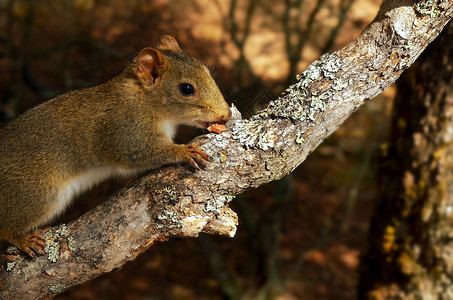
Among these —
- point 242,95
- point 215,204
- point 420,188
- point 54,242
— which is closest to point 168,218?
point 215,204

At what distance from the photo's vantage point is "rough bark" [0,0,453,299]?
2.08m

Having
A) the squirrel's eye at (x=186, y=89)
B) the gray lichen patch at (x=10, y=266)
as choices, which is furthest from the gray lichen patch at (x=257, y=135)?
the gray lichen patch at (x=10, y=266)

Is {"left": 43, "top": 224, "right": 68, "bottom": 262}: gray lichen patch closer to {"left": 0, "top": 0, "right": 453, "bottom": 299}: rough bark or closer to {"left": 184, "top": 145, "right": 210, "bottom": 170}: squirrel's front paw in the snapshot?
{"left": 0, "top": 0, "right": 453, "bottom": 299}: rough bark

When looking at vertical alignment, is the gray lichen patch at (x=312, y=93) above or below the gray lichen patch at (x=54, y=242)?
above

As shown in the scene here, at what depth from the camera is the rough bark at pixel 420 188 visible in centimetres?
339

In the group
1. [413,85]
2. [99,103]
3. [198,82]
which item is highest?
[413,85]

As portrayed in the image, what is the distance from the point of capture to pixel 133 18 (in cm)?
779

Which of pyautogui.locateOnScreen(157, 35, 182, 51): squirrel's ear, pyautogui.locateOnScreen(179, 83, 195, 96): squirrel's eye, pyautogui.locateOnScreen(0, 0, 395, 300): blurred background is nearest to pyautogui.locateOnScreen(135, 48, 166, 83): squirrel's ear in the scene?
pyautogui.locateOnScreen(179, 83, 195, 96): squirrel's eye

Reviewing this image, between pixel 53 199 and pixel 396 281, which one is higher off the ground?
pixel 396 281

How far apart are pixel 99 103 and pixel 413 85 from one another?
89.8 inches

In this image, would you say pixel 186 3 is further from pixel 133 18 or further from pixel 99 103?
pixel 99 103

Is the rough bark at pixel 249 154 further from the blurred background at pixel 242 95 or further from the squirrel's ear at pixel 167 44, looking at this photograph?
the blurred background at pixel 242 95

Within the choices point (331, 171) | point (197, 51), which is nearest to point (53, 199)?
point (197, 51)

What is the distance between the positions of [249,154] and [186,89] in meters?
0.80
